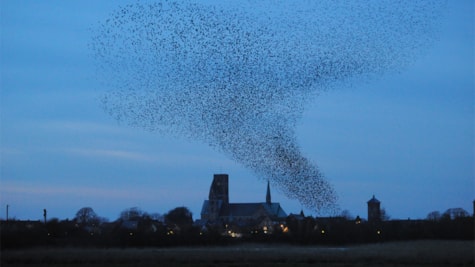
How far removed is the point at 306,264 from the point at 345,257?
5.92 metres

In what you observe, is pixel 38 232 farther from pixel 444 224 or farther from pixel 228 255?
pixel 444 224

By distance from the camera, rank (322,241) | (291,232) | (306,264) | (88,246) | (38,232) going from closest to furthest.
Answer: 1. (306,264)
2. (38,232)
3. (88,246)
4. (322,241)
5. (291,232)

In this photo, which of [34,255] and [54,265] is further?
[34,255]

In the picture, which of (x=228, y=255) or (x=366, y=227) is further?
(x=366, y=227)

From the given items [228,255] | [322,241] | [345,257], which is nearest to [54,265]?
[228,255]

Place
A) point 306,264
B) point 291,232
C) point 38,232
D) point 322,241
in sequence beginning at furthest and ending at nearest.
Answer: point 291,232
point 322,241
point 38,232
point 306,264

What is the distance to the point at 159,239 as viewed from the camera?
82.9 m

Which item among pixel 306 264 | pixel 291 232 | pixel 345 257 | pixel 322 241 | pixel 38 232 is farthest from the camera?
pixel 291 232

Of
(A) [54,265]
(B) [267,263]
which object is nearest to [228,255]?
(B) [267,263]

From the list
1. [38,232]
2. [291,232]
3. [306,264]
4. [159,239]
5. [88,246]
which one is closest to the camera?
[306,264]

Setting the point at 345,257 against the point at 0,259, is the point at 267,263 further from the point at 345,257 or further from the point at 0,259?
the point at 0,259

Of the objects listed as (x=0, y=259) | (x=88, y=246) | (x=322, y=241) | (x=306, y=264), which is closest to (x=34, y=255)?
(x=0, y=259)

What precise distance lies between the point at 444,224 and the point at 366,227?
9.23m

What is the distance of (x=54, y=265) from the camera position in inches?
2051
